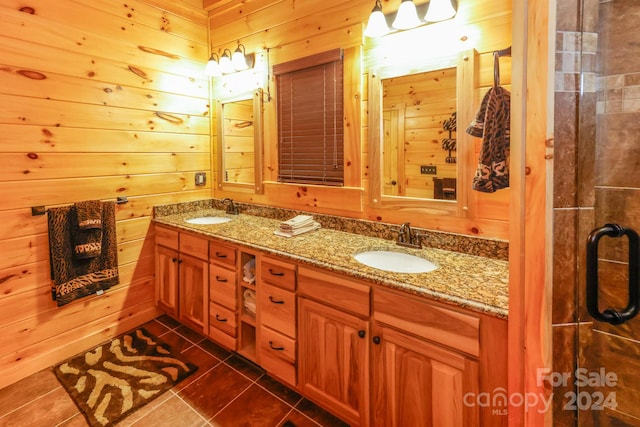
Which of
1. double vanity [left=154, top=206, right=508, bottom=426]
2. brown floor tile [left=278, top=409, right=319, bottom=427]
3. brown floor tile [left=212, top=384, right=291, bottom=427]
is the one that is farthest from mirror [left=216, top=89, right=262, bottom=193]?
brown floor tile [left=278, top=409, right=319, bottom=427]

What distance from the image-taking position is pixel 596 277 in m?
0.72

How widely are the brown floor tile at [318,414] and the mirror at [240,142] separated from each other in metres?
1.52

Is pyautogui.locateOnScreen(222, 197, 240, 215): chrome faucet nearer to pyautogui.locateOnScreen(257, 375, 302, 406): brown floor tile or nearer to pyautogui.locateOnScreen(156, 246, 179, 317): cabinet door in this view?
pyautogui.locateOnScreen(156, 246, 179, 317): cabinet door

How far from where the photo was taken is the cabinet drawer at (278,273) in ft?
5.32

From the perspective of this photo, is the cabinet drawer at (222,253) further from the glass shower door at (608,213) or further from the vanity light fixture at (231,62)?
the glass shower door at (608,213)

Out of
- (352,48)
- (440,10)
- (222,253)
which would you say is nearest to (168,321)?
(222,253)

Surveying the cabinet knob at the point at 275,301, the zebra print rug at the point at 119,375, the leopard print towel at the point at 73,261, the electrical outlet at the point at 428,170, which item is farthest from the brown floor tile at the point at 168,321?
the electrical outlet at the point at 428,170

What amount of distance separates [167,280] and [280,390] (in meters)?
1.24

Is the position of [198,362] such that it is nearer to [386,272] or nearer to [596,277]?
[386,272]

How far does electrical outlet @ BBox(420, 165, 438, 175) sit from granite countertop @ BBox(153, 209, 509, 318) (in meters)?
0.41

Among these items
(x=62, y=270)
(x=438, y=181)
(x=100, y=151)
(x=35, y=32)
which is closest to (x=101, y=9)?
(x=35, y=32)

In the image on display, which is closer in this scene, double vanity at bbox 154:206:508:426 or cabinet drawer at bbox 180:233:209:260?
double vanity at bbox 154:206:508:426

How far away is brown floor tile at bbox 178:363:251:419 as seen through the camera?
1.71 m

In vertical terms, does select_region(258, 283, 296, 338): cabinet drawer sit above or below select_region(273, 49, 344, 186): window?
below
